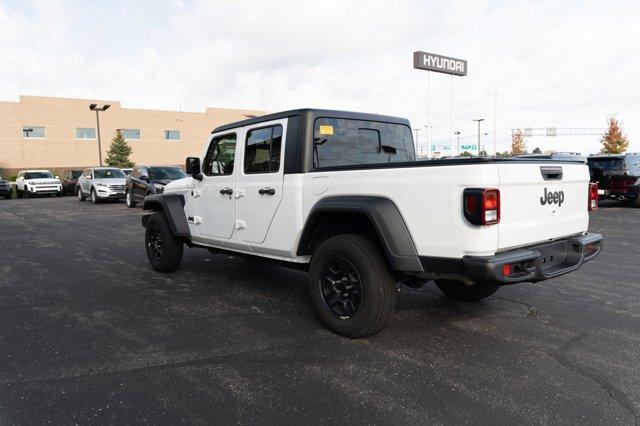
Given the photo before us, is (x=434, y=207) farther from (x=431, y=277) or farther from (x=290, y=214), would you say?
(x=290, y=214)

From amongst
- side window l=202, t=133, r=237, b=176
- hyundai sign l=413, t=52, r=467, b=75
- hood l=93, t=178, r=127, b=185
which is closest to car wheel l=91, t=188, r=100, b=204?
hood l=93, t=178, r=127, b=185

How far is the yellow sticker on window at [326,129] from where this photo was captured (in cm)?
458

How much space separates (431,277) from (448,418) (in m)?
1.14

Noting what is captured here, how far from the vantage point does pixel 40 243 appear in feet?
32.3

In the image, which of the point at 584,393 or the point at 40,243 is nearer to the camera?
the point at 584,393

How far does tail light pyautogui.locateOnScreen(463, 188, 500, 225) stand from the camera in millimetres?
3164

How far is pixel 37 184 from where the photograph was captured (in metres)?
27.7

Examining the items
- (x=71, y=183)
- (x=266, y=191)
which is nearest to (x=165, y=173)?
(x=266, y=191)

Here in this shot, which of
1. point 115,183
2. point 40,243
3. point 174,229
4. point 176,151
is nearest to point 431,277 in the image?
point 174,229

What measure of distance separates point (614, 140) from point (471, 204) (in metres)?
49.4

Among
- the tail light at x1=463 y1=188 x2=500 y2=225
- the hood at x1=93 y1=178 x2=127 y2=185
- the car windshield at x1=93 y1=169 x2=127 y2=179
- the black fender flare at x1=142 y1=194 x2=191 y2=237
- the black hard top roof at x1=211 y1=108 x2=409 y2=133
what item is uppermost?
the black hard top roof at x1=211 y1=108 x2=409 y2=133

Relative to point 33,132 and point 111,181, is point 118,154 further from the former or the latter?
point 111,181

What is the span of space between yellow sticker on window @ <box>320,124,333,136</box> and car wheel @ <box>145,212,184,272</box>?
3019 millimetres

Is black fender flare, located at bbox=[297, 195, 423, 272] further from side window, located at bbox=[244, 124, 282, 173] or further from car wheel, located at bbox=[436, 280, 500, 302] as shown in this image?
car wheel, located at bbox=[436, 280, 500, 302]
